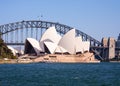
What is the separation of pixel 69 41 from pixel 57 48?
740 centimetres

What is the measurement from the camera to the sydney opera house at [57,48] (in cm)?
12149

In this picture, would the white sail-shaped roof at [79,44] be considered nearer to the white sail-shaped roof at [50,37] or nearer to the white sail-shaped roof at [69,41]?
the white sail-shaped roof at [69,41]

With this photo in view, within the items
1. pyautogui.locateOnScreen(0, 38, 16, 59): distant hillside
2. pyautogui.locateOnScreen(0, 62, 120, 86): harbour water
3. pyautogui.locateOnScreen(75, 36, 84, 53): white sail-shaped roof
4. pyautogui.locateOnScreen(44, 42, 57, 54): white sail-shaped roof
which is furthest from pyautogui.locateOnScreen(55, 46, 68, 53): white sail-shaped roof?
pyautogui.locateOnScreen(0, 62, 120, 86): harbour water

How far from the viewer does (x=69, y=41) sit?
397 ft

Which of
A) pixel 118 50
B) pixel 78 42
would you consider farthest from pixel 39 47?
pixel 118 50

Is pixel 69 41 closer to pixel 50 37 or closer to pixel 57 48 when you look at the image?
pixel 50 37

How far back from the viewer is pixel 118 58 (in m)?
178

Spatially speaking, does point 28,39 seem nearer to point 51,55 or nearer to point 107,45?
point 51,55

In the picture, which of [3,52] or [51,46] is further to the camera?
[51,46]

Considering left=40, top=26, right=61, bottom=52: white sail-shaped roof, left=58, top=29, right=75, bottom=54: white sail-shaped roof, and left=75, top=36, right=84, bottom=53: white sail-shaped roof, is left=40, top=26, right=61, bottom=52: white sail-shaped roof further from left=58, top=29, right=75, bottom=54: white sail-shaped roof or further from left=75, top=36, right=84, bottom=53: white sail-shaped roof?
left=75, top=36, right=84, bottom=53: white sail-shaped roof

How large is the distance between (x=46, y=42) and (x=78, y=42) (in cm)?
962

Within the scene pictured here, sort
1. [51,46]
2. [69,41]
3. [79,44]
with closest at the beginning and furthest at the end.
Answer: [69,41] → [79,44] → [51,46]

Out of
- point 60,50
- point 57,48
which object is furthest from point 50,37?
point 60,50

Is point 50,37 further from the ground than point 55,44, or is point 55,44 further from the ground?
point 50,37
